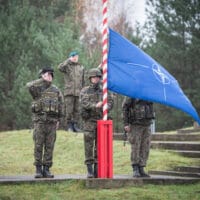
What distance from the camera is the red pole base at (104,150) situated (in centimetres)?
1202

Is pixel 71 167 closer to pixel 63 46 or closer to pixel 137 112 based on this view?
pixel 137 112

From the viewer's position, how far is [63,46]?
28297mm

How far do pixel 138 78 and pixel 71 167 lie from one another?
4.48 metres

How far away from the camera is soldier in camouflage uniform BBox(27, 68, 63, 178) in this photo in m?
12.4

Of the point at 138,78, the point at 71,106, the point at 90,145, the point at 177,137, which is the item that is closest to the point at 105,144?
the point at 90,145

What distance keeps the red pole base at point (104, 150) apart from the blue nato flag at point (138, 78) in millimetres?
651

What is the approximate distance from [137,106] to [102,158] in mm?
1340

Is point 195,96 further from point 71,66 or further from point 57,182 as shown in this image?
point 57,182

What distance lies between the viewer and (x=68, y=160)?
1706 cm

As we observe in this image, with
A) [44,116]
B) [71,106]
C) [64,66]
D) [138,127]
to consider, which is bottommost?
[138,127]

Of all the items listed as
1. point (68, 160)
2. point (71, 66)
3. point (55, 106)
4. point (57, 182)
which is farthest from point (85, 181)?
point (71, 66)

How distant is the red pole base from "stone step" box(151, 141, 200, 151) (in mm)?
4730

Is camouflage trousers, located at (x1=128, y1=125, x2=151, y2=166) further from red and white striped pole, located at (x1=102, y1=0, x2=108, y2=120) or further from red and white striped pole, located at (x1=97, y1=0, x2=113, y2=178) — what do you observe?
red and white striped pole, located at (x1=102, y1=0, x2=108, y2=120)

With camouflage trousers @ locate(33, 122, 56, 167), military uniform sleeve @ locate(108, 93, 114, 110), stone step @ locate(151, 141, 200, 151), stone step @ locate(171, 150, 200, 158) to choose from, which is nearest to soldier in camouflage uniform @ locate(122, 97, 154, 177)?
military uniform sleeve @ locate(108, 93, 114, 110)
